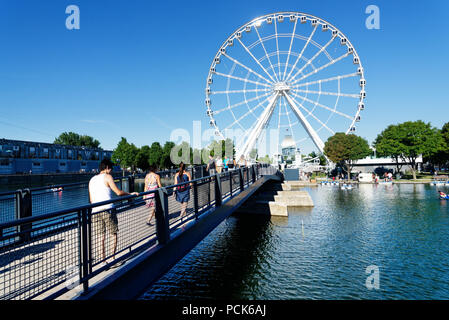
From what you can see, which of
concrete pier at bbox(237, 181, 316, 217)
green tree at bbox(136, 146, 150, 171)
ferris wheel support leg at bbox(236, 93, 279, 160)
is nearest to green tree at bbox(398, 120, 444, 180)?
ferris wheel support leg at bbox(236, 93, 279, 160)

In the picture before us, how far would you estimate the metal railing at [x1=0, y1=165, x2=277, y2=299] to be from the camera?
3898mm

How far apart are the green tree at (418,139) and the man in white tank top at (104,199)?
7023 cm

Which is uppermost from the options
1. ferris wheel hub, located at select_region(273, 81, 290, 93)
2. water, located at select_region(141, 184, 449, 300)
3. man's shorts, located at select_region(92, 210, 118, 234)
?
ferris wheel hub, located at select_region(273, 81, 290, 93)

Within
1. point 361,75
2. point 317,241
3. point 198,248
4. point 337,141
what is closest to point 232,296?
point 198,248

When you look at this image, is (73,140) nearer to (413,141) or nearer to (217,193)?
(413,141)

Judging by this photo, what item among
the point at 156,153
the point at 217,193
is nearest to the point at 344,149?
the point at 156,153

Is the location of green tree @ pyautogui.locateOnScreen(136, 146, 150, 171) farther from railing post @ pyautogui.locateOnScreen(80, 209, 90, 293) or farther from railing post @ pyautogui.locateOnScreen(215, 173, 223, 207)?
railing post @ pyautogui.locateOnScreen(80, 209, 90, 293)

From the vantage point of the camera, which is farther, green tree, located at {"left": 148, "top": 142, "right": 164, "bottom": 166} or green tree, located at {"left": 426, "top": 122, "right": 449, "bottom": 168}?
green tree, located at {"left": 148, "top": 142, "right": 164, "bottom": 166}

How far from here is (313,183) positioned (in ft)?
199

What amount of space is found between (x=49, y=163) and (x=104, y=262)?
94.0 meters

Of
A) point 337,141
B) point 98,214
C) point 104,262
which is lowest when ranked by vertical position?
point 104,262

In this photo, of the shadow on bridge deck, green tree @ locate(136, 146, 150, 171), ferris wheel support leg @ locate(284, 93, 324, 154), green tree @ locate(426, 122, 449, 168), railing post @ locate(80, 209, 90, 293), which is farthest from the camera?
green tree @ locate(136, 146, 150, 171)

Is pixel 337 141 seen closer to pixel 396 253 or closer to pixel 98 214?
pixel 396 253

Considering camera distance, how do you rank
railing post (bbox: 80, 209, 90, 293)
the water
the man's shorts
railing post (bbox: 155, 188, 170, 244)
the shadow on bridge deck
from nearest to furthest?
railing post (bbox: 80, 209, 90, 293) → the shadow on bridge deck → the man's shorts → railing post (bbox: 155, 188, 170, 244) → the water
